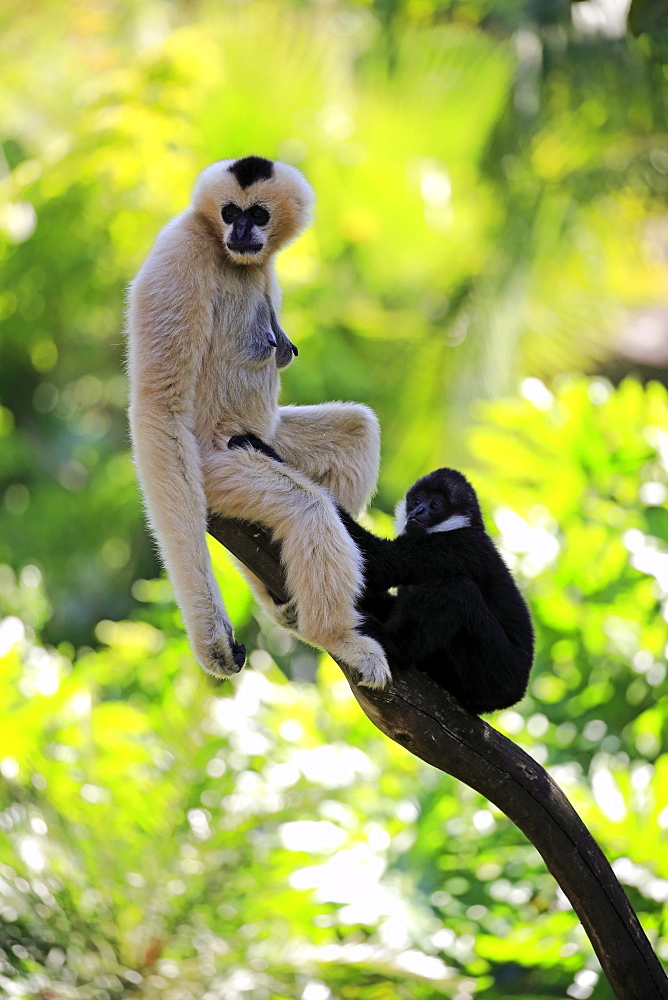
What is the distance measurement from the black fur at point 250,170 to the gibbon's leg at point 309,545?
105 cm

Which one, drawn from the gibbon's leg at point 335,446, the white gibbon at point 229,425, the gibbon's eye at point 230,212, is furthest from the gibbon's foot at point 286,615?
the gibbon's eye at point 230,212

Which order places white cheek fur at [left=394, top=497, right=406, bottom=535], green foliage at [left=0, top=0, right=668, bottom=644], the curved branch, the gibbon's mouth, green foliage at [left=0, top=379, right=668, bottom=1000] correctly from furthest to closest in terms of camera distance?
1. green foliage at [left=0, top=0, right=668, bottom=644]
2. green foliage at [left=0, top=379, right=668, bottom=1000]
3. white cheek fur at [left=394, top=497, right=406, bottom=535]
4. the gibbon's mouth
5. the curved branch

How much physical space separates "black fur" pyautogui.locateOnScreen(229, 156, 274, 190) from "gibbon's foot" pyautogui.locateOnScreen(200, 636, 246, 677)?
5.52 feet

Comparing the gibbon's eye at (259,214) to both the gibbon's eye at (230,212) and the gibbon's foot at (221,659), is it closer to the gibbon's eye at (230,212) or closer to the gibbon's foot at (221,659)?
the gibbon's eye at (230,212)

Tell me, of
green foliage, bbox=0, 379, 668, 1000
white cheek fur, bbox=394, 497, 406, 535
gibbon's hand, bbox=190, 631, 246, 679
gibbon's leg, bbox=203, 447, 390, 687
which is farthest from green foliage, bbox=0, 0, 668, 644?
gibbon's hand, bbox=190, 631, 246, 679

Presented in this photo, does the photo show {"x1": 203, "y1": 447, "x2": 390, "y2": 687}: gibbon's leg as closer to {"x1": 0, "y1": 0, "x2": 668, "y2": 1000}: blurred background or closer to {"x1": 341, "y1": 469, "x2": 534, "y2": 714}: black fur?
{"x1": 341, "y1": 469, "x2": 534, "y2": 714}: black fur

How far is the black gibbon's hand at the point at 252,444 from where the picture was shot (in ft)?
11.4

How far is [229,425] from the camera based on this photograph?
3.52 meters

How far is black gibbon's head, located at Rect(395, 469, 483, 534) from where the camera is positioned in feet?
12.1

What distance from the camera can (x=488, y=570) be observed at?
3646mm

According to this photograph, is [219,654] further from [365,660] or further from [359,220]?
[359,220]

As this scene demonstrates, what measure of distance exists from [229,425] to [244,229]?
0.71 metres

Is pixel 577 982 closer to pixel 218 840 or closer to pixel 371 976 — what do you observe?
pixel 371 976

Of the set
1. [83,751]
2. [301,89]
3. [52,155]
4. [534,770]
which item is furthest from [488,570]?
[52,155]
